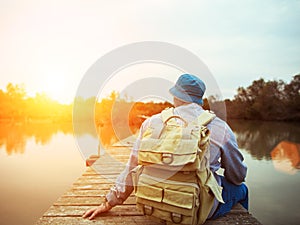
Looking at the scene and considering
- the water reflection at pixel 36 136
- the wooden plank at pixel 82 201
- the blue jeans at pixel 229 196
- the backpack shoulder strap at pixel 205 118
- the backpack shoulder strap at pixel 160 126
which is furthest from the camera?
the water reflection at pixel 36 136

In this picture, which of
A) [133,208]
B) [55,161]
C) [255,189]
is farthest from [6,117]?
[133,208]

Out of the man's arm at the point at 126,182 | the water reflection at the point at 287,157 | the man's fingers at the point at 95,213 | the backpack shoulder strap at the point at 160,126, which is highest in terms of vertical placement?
the backpack shoulder strap at the point at 160,126

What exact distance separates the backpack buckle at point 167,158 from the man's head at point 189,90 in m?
0.53

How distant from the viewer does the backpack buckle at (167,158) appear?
1.70 meters

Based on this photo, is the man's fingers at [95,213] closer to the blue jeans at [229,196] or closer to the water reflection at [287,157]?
the blue jeans at [229,196]

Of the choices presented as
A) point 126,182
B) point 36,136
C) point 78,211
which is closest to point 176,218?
point 126,182

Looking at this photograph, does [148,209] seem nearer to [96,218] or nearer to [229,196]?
[96,218]

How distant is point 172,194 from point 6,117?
50.0 metres

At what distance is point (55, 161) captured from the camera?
1352 cm

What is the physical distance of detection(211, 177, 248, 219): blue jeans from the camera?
91.3 inches

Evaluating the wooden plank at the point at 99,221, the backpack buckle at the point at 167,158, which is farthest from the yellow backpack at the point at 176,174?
the wooden plank at the point at 99,221

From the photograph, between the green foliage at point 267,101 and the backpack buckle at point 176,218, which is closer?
the backpack buckle at point 176,218

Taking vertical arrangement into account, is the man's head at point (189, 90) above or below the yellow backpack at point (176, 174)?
above

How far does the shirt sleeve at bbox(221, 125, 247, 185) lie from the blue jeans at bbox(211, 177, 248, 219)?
0.07m
